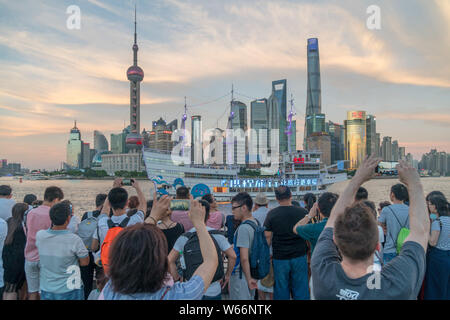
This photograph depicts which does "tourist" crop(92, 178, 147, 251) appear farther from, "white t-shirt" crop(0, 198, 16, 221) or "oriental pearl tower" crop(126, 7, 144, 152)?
"oriental pearl tower" crop(126, 7, 144, 152)

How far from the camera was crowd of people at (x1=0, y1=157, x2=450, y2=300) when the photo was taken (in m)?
1.64

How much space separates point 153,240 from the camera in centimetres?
167

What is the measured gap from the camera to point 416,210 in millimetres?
1768

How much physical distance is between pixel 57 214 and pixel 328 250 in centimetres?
311

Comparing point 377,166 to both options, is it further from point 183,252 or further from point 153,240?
point 183,252

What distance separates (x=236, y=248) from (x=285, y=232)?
0.78 metres

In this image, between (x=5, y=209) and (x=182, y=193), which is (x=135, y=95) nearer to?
(x=5, y=209)

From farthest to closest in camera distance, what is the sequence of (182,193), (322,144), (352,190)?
(322,144), (182,193), (352,190)

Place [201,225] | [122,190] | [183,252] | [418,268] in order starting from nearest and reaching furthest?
[418,268]
[201,225]
[183,252]
[122,190]

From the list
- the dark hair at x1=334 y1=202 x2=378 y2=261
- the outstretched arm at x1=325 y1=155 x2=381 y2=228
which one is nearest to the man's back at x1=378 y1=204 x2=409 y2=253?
the outstretched arm at x1=325 y1=155 x2=381 y2=228

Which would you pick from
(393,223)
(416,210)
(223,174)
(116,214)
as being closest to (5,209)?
(116,214)

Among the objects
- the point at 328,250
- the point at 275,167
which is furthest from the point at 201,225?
the point at 275,167

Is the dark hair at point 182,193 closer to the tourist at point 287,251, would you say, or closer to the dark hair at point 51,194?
the tourist at point 287,251
